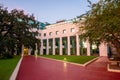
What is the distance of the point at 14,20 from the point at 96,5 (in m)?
22.6

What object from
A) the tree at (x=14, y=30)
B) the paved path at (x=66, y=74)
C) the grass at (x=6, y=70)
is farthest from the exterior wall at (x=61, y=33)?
the grass at (x=6, y=70)

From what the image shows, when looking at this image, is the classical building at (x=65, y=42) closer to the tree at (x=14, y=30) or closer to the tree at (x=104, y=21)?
the tree at (x=14, y=30)

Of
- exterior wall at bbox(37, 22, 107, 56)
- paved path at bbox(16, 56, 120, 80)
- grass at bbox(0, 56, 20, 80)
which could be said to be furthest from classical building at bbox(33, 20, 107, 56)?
paved path at bbox(16, 56, 120, 80)

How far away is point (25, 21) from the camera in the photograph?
38.3 meters

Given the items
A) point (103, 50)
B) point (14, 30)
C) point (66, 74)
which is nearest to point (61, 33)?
point (103, 50)

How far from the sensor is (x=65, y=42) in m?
53.9

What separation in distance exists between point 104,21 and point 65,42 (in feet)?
127

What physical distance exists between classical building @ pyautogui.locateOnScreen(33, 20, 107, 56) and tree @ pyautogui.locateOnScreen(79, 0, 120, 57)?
27.8m

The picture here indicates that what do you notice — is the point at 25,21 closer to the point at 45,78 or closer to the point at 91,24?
the point at 91,24

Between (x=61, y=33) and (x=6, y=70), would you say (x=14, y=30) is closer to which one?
(x=6, y=70)

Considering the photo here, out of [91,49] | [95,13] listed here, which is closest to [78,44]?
[91,49]

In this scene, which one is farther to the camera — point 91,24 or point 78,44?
point 78,44

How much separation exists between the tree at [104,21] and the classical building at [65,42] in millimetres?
27809

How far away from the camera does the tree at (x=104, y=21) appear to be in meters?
15.1
